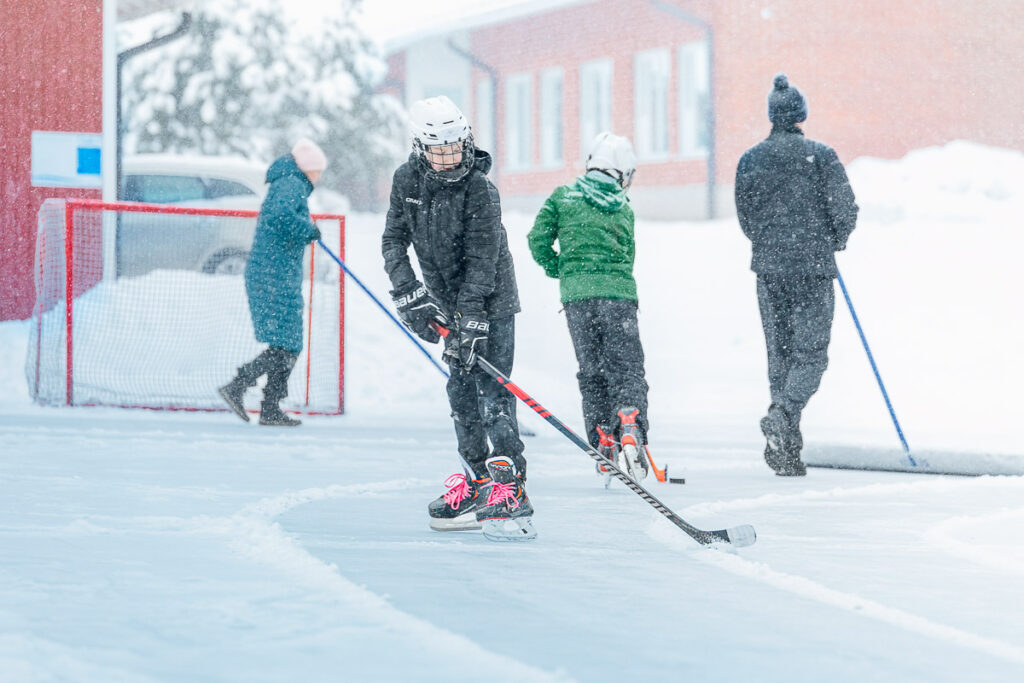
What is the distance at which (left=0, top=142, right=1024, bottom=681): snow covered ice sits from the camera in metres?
3.11

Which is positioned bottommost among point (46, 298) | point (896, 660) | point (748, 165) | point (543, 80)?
point (896, 660)

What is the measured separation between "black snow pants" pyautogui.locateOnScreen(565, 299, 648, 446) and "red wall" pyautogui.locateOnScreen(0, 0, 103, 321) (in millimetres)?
6673

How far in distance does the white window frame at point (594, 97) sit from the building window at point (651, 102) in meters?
0.72

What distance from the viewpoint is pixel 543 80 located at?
24344 mm

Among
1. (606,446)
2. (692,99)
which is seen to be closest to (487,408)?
(606,446)

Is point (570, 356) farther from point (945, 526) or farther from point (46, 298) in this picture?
point (945, 526)

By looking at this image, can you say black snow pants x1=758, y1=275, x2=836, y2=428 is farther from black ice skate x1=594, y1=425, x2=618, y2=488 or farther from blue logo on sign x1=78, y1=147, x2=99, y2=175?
blue logo on sign x1=78, y1=147, x2=99, y2=175

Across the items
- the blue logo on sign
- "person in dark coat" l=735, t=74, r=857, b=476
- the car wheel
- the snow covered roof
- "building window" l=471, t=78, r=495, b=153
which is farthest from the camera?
"building window" l=471, t=78, r=495, b=153

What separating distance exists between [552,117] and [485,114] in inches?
86.6

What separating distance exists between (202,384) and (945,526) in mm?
6018

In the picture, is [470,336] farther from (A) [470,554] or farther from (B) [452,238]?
(A) [470,554]

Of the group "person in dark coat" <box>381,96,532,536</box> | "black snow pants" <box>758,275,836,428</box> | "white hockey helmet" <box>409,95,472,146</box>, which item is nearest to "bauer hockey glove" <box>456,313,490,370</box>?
"person in dark coat" <box>381,96,532,536</box>

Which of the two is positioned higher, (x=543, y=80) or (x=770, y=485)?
(x=543, y=80)

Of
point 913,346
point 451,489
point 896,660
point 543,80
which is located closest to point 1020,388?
point 913,346
